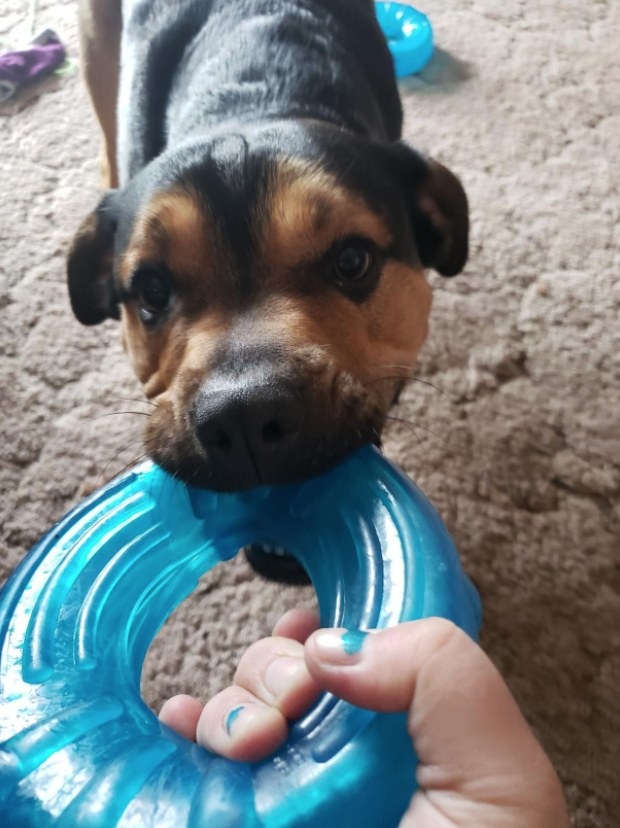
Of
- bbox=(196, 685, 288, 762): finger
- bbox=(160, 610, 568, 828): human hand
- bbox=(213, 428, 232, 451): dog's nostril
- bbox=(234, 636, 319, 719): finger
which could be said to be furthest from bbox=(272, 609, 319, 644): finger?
bbox=(160, 610, 568, 828): human hand

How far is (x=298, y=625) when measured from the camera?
1.53 metres

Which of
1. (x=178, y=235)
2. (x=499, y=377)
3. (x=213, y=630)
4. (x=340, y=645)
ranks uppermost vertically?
(x=178, y=235)

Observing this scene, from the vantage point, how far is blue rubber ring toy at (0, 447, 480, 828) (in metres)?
0.86

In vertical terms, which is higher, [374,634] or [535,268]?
[374,634]

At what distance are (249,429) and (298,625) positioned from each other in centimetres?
51

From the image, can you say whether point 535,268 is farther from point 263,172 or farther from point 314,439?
point 314,439

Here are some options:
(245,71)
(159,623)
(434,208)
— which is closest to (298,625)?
(159,623)

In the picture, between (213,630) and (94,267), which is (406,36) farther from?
(213,630)

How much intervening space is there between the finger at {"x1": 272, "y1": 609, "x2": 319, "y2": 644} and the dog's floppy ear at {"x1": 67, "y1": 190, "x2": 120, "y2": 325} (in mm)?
924

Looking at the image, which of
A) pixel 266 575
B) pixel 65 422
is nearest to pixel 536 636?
pixel 266 575

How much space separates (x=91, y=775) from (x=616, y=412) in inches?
72.6

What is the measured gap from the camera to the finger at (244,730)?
3.27 feet

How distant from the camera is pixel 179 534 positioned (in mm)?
1433

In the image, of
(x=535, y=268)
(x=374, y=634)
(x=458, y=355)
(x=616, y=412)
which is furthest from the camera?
(x=535, y=268)
